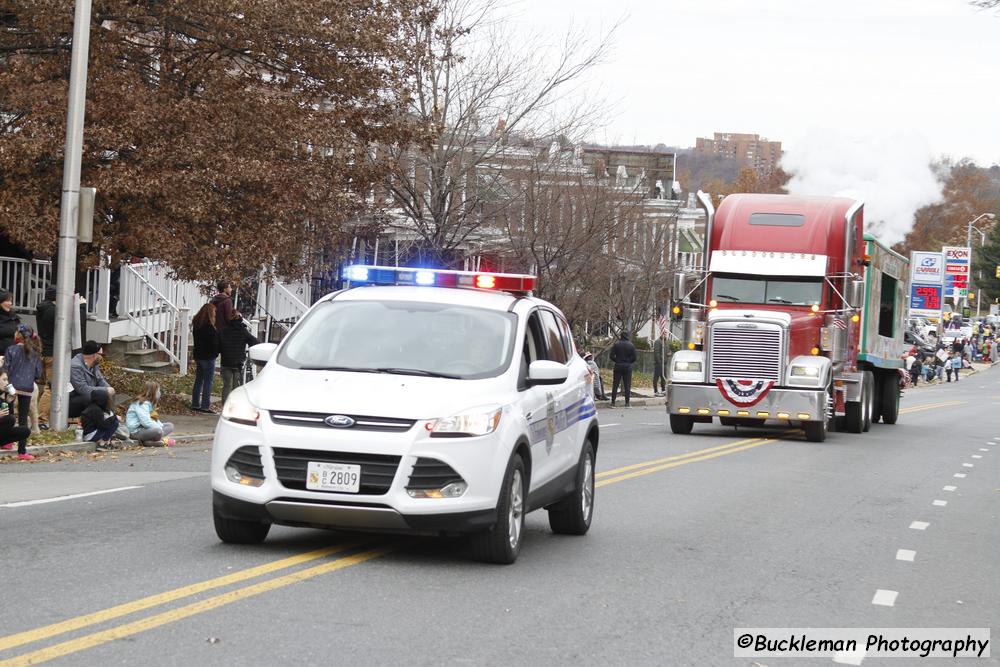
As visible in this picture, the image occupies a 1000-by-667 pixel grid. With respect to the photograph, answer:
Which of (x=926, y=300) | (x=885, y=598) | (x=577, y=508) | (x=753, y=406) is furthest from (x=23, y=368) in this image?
(x=926, y=300)

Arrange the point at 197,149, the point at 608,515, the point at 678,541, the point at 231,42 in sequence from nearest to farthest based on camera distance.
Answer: the point at 678,541 → the point at 608,515 → the point at 197,149 → the point at 231,42

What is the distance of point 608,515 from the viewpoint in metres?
12.2

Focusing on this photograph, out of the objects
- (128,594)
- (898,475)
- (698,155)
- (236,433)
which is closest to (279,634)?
(128,594)

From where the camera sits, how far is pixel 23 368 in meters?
16.5

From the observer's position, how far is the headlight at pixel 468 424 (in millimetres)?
8305

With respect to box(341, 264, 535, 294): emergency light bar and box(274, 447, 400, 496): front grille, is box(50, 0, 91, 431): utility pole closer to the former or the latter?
box(341, 264, 535, 294): emergency light bar

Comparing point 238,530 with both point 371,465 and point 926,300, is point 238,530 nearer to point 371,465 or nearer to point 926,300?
point 371,465

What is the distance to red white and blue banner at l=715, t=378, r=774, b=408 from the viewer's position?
76.7 ft

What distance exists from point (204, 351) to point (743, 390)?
29.2 feet

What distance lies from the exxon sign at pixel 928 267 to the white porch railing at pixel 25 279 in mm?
71980

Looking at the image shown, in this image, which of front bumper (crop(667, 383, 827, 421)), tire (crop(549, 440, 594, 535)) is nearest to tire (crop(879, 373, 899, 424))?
front bumper (crop(667, 383, 827, 421))

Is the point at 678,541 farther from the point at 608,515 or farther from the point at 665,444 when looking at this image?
the point at 665,444

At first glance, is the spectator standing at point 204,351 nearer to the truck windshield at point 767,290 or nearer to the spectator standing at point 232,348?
the spectator standing at point 232,348

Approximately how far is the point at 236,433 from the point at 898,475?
12035 millimetres
